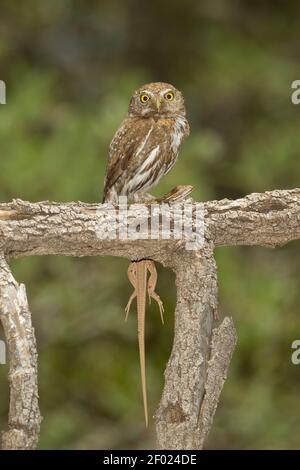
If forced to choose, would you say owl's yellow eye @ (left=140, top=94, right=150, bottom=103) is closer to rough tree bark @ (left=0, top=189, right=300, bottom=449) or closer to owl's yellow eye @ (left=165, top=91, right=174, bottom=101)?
owl's yellow eye @ (left=165, top=91, right=174, bottom=101)

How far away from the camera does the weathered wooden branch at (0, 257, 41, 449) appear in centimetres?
240

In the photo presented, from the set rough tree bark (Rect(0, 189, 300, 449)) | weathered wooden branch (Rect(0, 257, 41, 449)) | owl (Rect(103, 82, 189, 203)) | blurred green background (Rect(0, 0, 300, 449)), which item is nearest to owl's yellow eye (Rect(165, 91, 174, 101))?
owl (Rect(103, 82, 189, 203))

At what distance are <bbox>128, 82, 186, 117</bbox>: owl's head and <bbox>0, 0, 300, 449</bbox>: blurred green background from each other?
1.77 meters

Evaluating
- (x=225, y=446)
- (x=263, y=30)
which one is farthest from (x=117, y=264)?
(x=263, y=30)

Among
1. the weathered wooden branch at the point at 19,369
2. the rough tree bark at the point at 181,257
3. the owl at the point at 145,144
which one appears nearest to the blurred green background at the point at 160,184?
the owl at the point at 145,144

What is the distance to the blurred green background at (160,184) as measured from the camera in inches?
208

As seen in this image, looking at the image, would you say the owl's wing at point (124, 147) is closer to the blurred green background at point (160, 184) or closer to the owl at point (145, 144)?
the owl at point (145, 144)

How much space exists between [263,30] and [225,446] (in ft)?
9.05

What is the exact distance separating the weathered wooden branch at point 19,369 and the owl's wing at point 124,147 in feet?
2.37

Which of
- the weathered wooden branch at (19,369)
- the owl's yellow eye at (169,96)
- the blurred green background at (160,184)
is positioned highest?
the blurred green background at (160,184)

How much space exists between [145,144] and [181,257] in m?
0.50

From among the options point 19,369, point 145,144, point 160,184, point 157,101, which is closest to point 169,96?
point 157,101

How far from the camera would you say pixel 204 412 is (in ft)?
8.53

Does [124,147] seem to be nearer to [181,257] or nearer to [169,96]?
[169,96]
